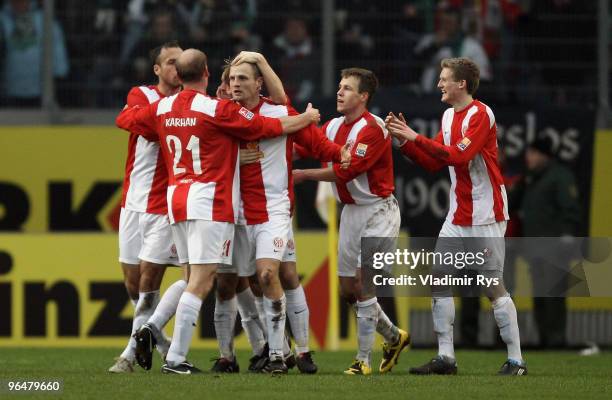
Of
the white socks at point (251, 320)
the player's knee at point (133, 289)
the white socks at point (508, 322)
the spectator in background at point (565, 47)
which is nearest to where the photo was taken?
the white socks at point (508, 322)

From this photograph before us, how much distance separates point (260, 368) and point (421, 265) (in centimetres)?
181

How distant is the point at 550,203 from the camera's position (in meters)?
15.2

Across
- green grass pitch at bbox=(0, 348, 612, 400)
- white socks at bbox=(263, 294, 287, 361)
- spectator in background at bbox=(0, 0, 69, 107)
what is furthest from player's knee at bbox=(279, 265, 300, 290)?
spectator in background at bbox=(0, 0, 69, 107)

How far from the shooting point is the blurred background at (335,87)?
15703 millimetres

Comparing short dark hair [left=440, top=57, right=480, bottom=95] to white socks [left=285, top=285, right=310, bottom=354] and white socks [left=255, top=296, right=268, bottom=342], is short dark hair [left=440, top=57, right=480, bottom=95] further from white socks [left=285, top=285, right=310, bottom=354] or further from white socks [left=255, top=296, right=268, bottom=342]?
white socks [left=255, top=296, right=268, bottom=342]

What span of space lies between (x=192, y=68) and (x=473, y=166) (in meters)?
2.13

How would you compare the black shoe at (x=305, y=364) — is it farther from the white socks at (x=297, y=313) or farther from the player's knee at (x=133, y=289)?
the player's knee at (x=133, y=289)

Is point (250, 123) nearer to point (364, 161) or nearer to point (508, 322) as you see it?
point (364, 161)

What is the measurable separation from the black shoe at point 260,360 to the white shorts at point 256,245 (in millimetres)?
689

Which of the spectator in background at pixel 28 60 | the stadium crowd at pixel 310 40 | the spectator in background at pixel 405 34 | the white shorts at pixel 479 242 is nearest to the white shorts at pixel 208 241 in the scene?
the white shorts at pixel 479 242

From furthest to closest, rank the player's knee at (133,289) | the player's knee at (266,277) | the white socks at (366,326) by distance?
the player's knee at (133,289), the white socks at (366,326), the player's knee at (266,277)

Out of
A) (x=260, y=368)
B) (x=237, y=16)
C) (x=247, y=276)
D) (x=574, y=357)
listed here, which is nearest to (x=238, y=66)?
(x=247, y=276)

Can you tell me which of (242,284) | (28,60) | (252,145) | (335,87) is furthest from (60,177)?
(252,145)

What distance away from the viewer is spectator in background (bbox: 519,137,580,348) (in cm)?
1516
